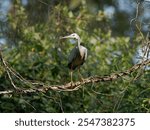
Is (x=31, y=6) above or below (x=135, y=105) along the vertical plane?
above

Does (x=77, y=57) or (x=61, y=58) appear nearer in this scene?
(x=77, y=57)

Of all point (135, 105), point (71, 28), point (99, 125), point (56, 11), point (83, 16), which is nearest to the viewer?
point (99, 125)

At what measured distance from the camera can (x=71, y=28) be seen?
9539 mm

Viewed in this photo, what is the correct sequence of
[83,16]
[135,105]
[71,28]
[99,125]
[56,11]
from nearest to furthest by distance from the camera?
[99,125] → [135,105] → [56,11] → [71,28] → [83,16]

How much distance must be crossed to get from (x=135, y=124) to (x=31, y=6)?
10.1 ft

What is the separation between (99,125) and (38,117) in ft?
1.53

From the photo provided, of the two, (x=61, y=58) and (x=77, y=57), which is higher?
(x=77, y=57)

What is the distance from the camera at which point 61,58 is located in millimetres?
8492

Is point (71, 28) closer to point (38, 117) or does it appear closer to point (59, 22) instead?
point (59, 22)

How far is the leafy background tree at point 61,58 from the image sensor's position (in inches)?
307

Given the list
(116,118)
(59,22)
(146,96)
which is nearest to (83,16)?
(59,22)

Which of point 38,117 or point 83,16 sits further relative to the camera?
point 83,16

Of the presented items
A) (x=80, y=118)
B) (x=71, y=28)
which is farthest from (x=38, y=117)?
(x=71, y=28)

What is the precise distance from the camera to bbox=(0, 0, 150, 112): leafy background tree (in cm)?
780
